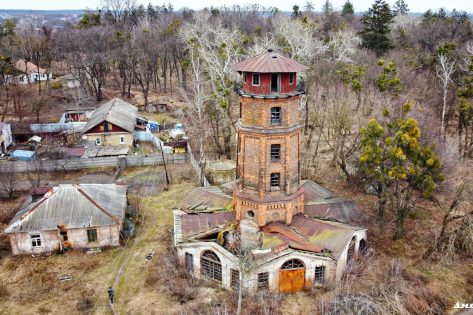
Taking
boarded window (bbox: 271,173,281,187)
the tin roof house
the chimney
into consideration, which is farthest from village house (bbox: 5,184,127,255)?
the tin roof house

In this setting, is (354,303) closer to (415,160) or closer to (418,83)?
(415,160)

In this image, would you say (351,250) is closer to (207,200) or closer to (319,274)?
(319,274)

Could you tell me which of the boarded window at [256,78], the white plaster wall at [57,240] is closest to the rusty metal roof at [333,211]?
the boarded window at [256,78]

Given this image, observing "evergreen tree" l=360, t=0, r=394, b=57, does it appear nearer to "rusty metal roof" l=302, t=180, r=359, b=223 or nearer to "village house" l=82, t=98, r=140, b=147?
"village house" l=82, t=98, r=140, b=147

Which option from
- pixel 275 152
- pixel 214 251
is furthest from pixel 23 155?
pixel 275 152

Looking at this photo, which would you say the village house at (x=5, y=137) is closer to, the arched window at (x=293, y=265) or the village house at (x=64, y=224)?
the village house at (x=64, y=224)
